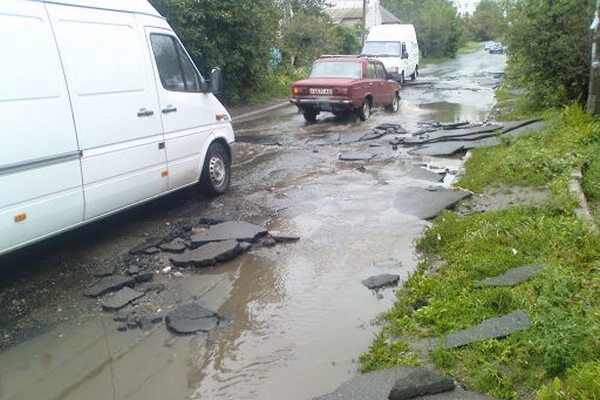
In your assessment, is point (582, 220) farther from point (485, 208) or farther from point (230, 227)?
point (230, 227)

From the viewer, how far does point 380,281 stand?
5.32 meters

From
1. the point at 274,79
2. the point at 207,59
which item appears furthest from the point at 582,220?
the point at 274,79

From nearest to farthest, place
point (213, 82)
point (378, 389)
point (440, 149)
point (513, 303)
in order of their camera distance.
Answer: point (378, 389)
point (513, 303)
point (213, 82)
point (440, 149)

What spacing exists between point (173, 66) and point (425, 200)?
3.83m

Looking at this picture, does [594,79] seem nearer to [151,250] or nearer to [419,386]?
[151,250]

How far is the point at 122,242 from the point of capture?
21.4ft

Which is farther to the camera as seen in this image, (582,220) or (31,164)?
(582,220)

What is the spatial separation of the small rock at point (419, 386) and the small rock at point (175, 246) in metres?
3.44

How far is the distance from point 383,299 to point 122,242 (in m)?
3.19

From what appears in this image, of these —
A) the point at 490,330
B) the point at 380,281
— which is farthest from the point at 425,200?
the point at 490,330

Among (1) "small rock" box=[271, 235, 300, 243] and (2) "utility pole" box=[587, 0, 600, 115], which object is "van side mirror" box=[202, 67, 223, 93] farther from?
(2) "utility pole" box=[587, 0, 600, 115]

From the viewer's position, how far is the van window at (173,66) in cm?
693

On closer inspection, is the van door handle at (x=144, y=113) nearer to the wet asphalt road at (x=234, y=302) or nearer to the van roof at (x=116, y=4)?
the van roof at (x=116, y=4)

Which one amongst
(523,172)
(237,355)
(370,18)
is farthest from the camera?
(370,18)
